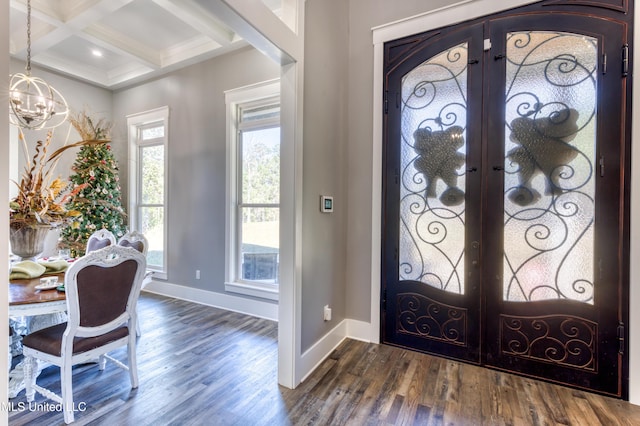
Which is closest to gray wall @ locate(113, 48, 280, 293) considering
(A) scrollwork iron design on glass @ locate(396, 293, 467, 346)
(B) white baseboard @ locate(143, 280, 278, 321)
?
(B) white baseboard @ locate(143, 280, 278, 321)

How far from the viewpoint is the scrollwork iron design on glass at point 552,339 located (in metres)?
2.11

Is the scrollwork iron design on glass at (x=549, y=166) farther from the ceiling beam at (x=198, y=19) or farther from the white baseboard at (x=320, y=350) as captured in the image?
the ceiling beam at (x=198, y=19)

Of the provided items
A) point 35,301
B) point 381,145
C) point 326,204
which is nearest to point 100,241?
point 35,301

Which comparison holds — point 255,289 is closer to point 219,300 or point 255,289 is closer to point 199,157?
point 219,300

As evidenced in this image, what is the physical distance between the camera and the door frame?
196cm

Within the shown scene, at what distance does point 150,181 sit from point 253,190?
6.79ft

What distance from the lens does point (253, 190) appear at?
3.73 metres

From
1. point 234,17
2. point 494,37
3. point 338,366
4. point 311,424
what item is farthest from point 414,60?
point 311,424

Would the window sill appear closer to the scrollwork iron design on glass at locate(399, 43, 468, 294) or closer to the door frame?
the door frame

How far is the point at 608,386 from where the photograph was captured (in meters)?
2.04

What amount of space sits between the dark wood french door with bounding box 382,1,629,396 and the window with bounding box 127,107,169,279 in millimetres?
3391

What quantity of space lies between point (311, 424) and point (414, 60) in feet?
9.55

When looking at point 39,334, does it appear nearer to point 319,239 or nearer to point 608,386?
point 319,239

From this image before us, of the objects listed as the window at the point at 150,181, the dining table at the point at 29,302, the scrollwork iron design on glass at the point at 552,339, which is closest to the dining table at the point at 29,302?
the dining table at the point at 29,302
